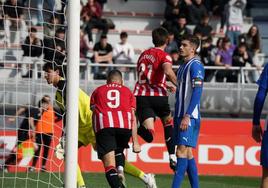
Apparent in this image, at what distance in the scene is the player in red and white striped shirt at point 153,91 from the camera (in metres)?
12.0

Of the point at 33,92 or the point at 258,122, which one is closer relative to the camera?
the point at 258,122

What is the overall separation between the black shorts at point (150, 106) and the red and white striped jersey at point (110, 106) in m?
1.82

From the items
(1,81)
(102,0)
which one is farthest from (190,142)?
(102,0)

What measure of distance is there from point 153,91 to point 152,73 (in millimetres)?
277

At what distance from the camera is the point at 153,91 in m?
12.3

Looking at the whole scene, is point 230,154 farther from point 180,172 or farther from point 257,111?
point 257,111

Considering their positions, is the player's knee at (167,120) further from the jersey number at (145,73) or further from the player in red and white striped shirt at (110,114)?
the player in red and white striped shirt at (110,114)

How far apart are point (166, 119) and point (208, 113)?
20.4 feet

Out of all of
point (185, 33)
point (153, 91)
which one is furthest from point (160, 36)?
point (185, 33)

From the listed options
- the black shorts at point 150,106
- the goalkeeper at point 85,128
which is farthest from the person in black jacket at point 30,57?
the goalkeeper at point 85,128

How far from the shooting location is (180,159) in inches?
404

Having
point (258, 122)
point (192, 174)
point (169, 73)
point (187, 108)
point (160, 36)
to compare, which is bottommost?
point (192, 174)

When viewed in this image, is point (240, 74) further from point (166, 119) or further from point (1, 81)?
point (166, 119)

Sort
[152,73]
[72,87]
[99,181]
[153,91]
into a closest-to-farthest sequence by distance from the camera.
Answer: [72,87]
[152,73]
[153,91]
[99,181]
